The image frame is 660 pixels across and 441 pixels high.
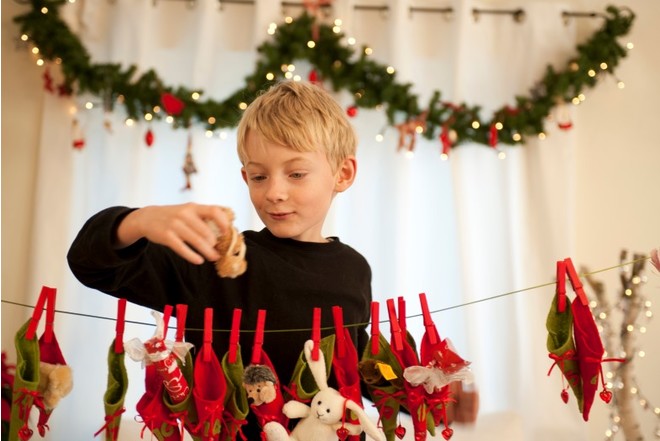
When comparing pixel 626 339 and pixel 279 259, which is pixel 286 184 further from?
pixel 626 339

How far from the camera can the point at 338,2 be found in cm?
277

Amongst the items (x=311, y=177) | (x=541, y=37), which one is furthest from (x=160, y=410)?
(x=541, y=37)

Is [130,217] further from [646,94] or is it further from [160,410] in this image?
[646,94]

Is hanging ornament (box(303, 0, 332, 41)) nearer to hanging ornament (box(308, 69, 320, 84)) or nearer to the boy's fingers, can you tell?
hanging ornament (box(308, 69, 320, 84))

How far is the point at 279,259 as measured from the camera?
1.18 meters

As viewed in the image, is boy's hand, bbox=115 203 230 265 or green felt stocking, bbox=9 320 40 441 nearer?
boy's hand, bbox=115 203 230 265

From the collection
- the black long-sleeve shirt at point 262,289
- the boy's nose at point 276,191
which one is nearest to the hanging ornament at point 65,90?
the black long-sleeve shirt at point 262,289

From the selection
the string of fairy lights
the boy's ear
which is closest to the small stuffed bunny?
the boy's ear

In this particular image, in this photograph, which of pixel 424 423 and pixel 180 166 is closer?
pixel 424 423

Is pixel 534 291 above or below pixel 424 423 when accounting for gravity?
above

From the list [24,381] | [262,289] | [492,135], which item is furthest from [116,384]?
[492,135]

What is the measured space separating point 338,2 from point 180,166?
764 mm

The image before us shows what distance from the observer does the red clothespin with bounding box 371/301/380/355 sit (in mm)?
1069

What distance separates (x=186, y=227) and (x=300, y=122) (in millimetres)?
319
